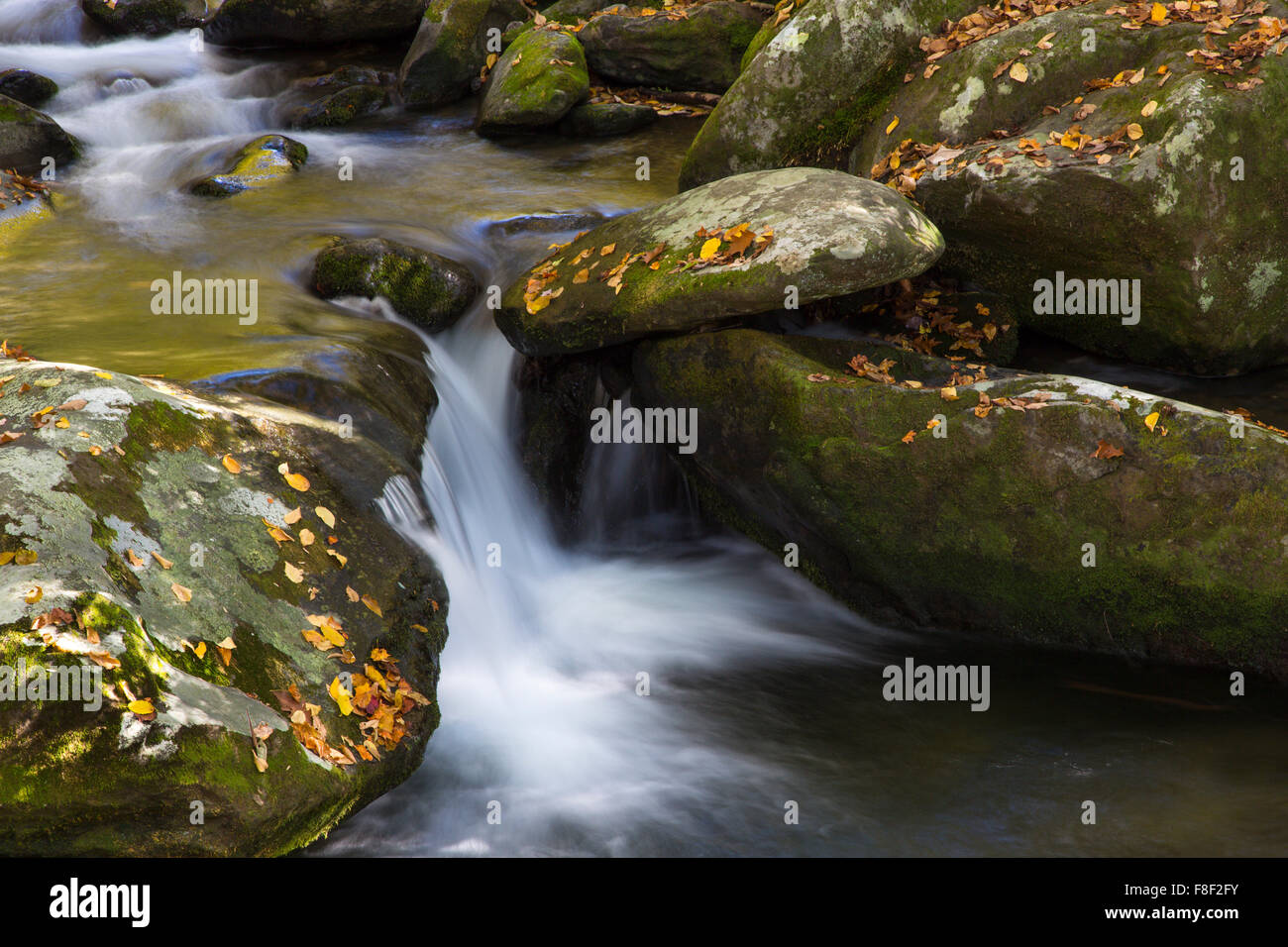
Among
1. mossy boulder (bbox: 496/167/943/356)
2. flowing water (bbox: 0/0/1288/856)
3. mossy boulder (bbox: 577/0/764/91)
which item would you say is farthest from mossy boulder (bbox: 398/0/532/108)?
mossy boulder (bbox: 496/167/943/356)

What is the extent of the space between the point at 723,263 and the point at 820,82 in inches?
123

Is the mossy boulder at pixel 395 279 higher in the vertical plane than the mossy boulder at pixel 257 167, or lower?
lower

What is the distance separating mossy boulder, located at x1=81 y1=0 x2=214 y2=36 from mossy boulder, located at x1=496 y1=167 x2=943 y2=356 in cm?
1117

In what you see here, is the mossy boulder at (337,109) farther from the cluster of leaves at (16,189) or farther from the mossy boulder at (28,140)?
the cluster of leaves at (16,189)

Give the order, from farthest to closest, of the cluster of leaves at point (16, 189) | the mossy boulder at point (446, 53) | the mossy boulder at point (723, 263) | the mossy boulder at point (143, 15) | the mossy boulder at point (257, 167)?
the mossy boulder at point (143, 15) < the mossy boulder at point (446, 53) < the mossy boulder at point (257, 167) < the cluster of leaves at point (16, 189) < the mossy boulder at point (723, 263)

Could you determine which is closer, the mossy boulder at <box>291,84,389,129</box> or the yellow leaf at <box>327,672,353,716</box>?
the yellow leaf at <box>327,672,353,716</box>

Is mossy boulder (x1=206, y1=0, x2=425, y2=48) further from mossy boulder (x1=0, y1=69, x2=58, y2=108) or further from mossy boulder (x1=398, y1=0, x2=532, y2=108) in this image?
mossy boulder (x1=0, y1=69, x2=58, y2=108)

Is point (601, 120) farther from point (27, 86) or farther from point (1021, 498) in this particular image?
point (1021, 498)

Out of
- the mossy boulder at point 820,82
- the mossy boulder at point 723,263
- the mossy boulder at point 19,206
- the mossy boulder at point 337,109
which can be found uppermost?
the mossy boulder at point 337,109

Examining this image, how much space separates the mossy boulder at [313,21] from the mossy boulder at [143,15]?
41.5 inches

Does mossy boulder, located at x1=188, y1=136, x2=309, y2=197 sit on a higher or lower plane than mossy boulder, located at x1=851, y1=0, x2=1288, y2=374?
higher

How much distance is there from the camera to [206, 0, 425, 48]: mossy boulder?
47.2ft

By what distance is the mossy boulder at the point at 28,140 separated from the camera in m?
11.1

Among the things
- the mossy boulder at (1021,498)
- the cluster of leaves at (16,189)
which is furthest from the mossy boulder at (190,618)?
the cluster of leaves at (16,189)
